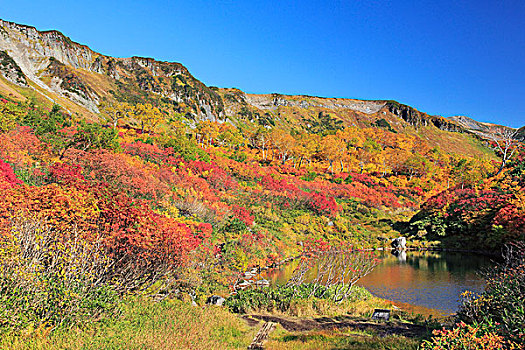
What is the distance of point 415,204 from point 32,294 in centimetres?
4705

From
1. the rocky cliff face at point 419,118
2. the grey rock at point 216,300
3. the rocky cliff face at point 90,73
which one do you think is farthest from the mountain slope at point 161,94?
the grey rock at point 216,300

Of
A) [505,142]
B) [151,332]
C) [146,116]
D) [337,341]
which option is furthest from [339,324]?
[505,142]

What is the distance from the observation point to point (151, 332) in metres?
7.06

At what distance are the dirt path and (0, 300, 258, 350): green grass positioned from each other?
50.8 inches

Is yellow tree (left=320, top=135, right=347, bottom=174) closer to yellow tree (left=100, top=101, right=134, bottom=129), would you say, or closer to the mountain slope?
yellow tree (left=100, top=101, right=134, bottom=129)

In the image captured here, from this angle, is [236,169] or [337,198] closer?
[236,169]

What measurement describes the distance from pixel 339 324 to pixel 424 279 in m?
12.5

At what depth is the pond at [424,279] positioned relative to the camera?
51.7ft

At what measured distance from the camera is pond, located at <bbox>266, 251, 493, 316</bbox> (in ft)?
51.7

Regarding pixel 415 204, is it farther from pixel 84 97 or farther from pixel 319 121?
pixel 319 121

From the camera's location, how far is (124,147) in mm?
29766

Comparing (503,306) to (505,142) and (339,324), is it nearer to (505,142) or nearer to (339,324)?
(339,324)

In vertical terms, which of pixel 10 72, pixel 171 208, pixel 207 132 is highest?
pixel 10 72

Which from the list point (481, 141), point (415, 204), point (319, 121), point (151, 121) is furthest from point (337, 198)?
point (481, 141)
